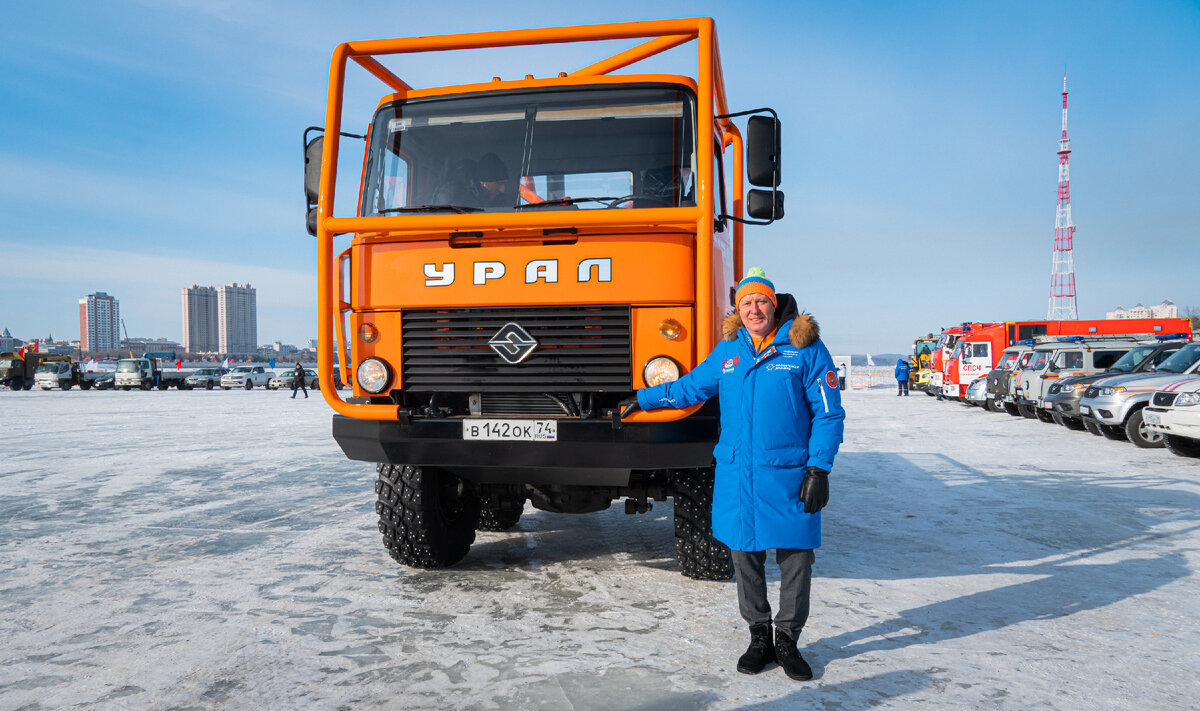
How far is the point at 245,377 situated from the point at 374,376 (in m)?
42.2

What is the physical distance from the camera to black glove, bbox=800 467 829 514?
3.26 metres

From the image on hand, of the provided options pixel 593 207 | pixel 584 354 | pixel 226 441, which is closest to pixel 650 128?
pixel 593 207

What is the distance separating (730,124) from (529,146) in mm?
1664

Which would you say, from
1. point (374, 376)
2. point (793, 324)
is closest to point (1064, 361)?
point (793, 324)

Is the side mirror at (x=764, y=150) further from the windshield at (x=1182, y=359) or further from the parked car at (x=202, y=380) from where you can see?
the parked car at (x=202, y=380)

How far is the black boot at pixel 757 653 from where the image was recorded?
338 centimetres

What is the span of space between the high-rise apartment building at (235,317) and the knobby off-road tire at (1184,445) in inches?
6802

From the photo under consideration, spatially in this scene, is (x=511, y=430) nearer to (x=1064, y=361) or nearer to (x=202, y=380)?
(x=1064, y=361)

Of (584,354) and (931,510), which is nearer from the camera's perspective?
(584,354)

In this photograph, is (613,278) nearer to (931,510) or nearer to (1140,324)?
(931,510)

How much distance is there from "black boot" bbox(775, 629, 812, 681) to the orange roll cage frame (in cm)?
119

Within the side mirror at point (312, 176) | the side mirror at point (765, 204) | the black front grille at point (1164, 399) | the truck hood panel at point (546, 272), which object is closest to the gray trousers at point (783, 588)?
the truck hood panel at point (546, 272)

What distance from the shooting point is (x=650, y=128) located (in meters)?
4.57

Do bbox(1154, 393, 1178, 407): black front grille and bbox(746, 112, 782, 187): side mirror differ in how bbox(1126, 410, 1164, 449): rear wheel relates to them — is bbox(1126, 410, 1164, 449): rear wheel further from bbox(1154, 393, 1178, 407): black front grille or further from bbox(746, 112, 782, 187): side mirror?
bbox(746, 112, 782, 187): side mirror
